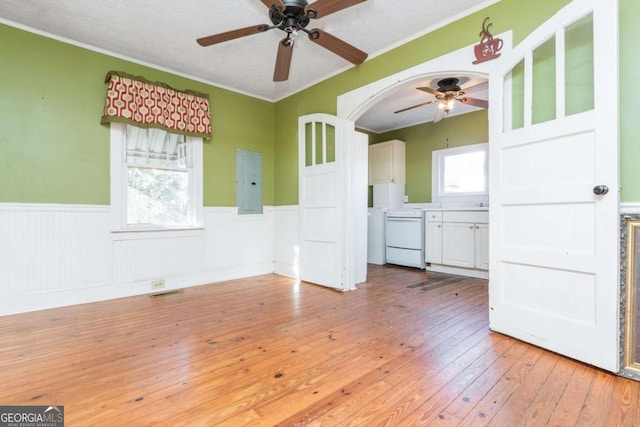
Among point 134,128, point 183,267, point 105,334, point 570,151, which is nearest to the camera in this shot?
point 570,151

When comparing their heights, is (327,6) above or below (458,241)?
above

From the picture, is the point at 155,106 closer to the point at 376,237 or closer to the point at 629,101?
the point at 376,237

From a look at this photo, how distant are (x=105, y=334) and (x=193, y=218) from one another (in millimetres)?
1828

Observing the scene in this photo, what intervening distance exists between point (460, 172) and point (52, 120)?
5571mm

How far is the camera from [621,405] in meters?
1.43

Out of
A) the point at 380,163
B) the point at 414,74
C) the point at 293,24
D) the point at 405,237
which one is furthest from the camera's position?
the point at 380,163

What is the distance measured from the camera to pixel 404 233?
5047 millimetres

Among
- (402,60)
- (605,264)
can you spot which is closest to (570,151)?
(605,264)

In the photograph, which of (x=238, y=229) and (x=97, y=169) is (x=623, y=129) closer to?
(x=238, y=229)

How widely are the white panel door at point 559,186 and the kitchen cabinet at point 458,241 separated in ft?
6.79

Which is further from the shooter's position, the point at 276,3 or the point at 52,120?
the point at 52,120

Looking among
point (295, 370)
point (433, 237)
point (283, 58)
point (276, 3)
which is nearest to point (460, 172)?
point (433, 237)

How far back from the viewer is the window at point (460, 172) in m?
4.85

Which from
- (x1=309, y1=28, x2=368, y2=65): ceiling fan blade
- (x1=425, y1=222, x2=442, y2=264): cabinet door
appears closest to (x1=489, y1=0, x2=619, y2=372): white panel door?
(x1=309, y1=28, x2=368, y2=65): ceiling fan blade
